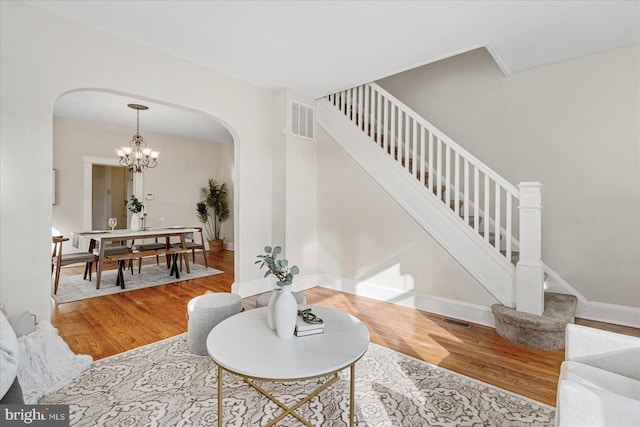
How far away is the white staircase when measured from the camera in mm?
2758

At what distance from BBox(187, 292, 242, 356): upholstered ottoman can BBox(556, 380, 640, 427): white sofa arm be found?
2.12m

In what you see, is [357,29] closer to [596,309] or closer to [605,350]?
[605,350]

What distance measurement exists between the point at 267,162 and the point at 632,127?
13.4 feet

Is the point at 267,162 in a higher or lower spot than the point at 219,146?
lower

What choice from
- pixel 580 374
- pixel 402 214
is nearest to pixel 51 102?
pixel 402 214

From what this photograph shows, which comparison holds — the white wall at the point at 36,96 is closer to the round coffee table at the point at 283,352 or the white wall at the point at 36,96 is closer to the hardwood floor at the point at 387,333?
the hardwood floor at the point at 387,333

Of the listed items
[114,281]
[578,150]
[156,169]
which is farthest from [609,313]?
[156,169]

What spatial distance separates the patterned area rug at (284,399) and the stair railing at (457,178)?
1.59m

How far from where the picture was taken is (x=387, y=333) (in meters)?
2.88

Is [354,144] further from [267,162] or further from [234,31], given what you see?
[234,31]

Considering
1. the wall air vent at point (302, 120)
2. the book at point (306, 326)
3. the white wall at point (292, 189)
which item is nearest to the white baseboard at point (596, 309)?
the white wall at point (292, 189)

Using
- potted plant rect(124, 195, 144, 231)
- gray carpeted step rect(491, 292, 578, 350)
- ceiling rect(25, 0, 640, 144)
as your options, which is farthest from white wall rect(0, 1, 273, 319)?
gray carpeted step rect(491, 292, 578, 350)

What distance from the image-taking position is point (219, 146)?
796 centimetres

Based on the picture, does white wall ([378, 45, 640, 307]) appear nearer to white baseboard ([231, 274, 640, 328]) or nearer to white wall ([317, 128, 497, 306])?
white baseboard ([231, 274, 640, 328])
